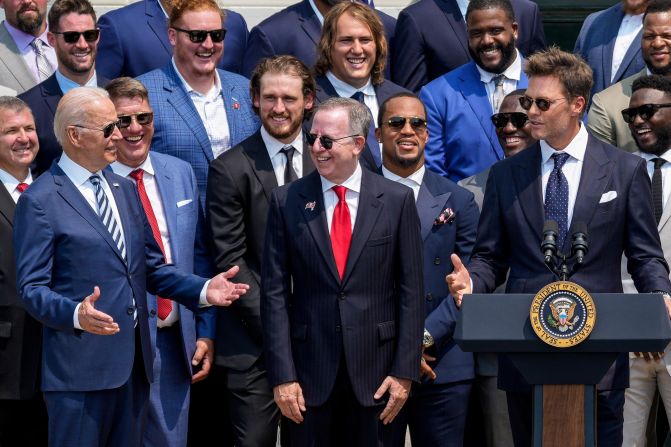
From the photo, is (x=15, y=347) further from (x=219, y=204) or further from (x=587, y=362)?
(x=587, y=362)

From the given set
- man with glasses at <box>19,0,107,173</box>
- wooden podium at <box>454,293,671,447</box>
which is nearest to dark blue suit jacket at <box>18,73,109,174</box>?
man with glasses at <box>19,0,107,173</box>

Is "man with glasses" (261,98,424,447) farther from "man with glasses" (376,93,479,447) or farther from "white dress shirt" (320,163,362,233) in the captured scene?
"man with glasses" (376,93,479,447)

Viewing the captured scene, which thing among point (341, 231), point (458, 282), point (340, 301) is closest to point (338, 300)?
point (340, 301)

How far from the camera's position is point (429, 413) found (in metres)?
6.45

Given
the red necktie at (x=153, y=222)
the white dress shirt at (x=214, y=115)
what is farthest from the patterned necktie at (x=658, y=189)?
the red necktie at (x=153, y=222)

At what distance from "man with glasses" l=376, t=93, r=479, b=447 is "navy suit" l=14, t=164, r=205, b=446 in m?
1.35

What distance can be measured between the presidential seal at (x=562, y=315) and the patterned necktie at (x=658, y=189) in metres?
2.03

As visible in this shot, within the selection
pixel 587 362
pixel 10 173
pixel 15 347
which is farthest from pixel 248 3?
pixel 587 362

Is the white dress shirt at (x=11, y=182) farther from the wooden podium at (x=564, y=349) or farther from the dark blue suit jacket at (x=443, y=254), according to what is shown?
the wooden podium at (x=564, y=349)

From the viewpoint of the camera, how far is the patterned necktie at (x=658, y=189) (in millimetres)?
6738

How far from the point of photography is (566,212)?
18.4 feet

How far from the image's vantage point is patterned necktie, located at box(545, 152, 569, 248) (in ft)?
18.4

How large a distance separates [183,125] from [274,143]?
600mm

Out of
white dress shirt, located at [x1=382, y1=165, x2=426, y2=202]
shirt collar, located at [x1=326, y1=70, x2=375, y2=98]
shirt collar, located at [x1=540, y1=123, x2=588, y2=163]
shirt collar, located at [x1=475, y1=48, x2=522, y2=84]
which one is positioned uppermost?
shirt collar, located at [x1=475, y1=48, x2=522, y2=84]
